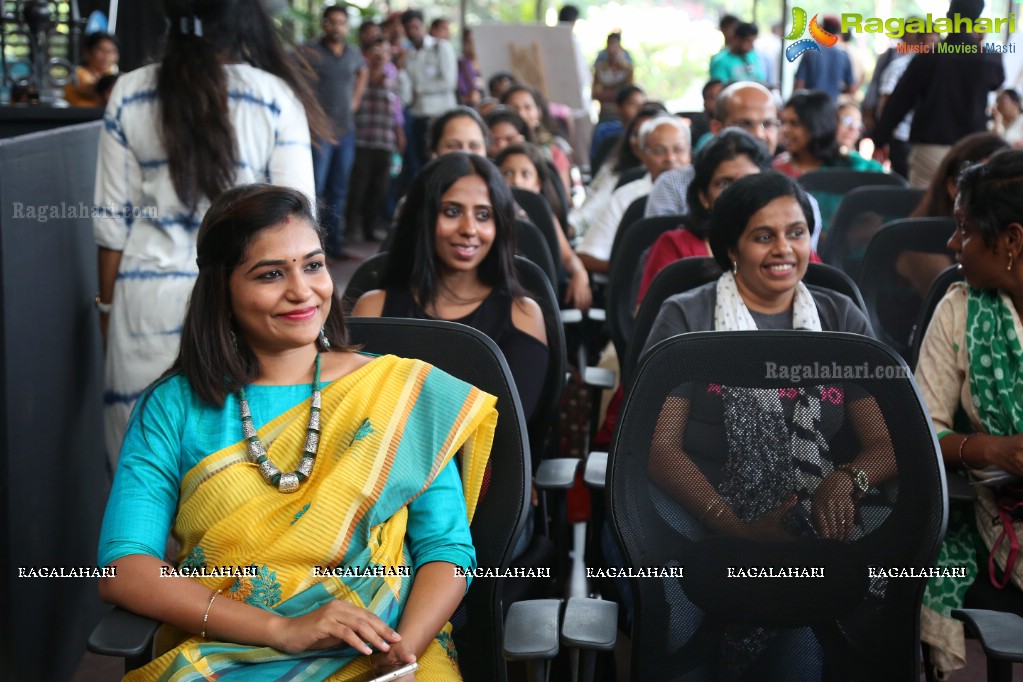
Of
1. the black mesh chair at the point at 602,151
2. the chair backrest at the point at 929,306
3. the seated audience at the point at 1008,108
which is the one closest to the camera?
the chair backrest at the point at 929,306

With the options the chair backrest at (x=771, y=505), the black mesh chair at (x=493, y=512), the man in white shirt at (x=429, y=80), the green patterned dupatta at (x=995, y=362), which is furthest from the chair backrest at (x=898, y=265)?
the man in white shirt at (x=429, y=80)

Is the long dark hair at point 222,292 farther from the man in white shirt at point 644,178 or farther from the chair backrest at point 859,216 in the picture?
the man in white shirt at point 644,178

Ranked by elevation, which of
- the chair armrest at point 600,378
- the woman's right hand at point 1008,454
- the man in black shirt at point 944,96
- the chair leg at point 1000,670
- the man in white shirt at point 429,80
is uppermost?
the man in white shirt at point 429,80

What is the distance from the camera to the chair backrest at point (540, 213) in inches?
153

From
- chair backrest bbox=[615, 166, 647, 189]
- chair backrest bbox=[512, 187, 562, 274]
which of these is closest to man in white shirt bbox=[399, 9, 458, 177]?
chair backrest bbox=[615, 166, 647, 189]

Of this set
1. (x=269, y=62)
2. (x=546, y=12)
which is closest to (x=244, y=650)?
(x=269, y=62)

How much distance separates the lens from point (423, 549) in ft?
5.64

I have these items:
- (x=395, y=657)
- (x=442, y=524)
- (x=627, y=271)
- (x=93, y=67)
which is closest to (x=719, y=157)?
A: (x=627, y=271)

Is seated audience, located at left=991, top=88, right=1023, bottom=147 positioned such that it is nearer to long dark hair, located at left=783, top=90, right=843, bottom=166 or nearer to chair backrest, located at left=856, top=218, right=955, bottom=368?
long dark hair, located at left=783, top=90, right=843, bottom=166

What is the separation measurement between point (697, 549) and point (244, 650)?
67cm

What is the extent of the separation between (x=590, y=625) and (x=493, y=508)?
261 millimetres

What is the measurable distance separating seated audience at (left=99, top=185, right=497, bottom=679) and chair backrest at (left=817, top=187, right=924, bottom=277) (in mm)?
2363

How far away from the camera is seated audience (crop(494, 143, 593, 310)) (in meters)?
4.06

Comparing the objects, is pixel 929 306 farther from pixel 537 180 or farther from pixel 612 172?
pixel 612 172
